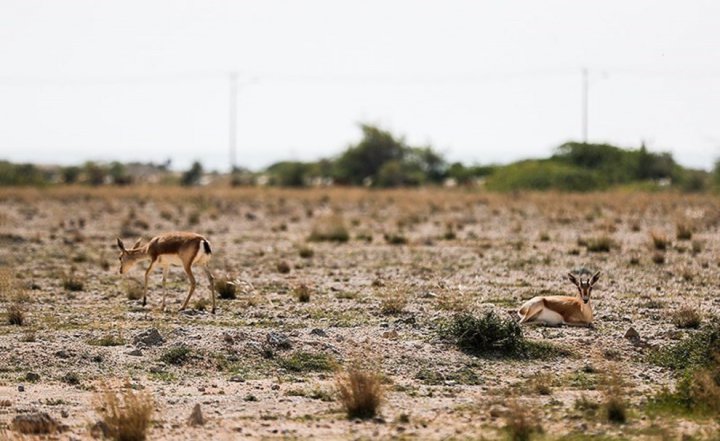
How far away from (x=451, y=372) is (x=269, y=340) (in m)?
2.54

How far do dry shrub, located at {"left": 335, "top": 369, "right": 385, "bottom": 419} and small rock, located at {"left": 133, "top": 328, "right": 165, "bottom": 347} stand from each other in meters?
4.32

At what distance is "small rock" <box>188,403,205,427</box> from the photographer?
1221cm

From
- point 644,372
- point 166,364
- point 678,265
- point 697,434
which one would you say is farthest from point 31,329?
point 678,265

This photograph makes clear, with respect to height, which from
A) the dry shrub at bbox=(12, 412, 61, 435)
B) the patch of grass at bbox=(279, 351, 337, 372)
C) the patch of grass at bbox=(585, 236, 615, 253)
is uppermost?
the patch of grass at bbox=(585, 236, 615, 253)

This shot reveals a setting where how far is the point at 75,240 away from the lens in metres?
37.2

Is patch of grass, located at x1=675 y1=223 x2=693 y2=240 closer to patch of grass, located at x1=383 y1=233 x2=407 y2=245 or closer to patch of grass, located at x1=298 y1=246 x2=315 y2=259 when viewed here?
patch of grass, located at x1=383 y1=233 x2=407 y2=245

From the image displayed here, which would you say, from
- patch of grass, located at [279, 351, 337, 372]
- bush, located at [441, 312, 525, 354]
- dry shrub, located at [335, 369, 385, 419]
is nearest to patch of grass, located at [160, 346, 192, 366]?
patch of grass, located at [279, 351, 337, 372]

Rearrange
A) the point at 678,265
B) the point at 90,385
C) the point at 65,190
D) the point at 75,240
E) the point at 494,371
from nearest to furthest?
the point at 90,385 < the point at 494,371 < the point at 678,265 < the point at 75,240 < the point at 65,190

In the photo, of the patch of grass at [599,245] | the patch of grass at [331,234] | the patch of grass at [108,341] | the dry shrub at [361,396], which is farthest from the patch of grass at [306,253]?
the dry shrub at [361,396]

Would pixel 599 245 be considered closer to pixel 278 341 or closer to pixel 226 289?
pixel 226 289

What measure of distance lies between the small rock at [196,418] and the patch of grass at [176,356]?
307cm

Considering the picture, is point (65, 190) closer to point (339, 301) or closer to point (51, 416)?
point (339, 301)

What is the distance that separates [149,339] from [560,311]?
6.00 m

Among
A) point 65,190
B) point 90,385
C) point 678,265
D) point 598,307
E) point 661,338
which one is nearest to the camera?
point 90,385
